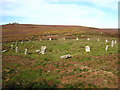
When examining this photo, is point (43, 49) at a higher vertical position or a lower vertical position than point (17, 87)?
higher

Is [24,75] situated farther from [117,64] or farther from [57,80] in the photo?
[117,64]

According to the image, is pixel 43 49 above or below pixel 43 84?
above

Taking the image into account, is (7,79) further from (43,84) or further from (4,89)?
(43,84)

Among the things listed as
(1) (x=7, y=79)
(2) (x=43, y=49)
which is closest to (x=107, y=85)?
(1) (x=7, y=79)

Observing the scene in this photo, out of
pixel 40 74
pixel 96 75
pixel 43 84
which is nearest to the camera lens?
pixel 43 84

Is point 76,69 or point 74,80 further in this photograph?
point 76,69

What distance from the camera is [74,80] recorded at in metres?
15.5

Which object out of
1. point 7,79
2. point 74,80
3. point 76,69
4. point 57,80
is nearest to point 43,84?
point 57,80

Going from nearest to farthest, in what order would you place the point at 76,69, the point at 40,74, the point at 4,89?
the point at 4,89, the point at 40,74, the point at 76,69

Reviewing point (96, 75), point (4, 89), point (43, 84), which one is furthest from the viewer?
point (96, 75)

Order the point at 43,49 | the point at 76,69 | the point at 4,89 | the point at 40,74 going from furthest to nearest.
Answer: the point at 43,49
the point at 76,69
the point at 40,74
the point at 4,89

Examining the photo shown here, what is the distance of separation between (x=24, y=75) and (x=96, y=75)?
896 centimetres

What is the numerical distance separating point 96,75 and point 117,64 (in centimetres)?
539

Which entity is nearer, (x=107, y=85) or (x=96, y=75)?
(x=107, y=85)
